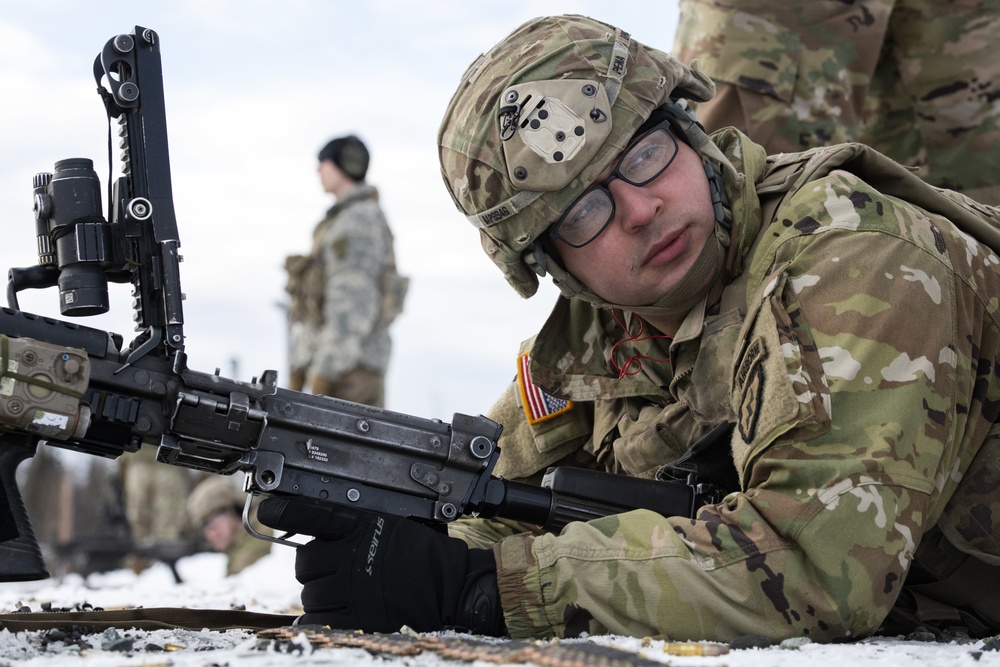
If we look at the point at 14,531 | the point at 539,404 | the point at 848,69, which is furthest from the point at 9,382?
the point at 848,69

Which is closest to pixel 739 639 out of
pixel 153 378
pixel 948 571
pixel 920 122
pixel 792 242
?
pixel 948 571

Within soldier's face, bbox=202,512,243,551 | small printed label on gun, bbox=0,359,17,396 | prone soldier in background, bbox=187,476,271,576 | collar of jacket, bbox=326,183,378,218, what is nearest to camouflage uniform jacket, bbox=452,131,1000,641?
small printed label on gun, bbox=0,359,17,396

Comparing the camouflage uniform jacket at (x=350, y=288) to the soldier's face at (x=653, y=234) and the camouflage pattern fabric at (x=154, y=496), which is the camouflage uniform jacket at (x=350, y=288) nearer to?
the soldier's face at (x=653, y=234)

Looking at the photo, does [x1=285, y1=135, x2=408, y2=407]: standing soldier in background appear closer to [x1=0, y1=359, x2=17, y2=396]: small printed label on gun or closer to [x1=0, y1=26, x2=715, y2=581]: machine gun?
[x1=0, y1=26, x2=715, y2=581]: machine gun

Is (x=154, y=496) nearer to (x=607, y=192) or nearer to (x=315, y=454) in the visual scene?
(x=315, y=454)

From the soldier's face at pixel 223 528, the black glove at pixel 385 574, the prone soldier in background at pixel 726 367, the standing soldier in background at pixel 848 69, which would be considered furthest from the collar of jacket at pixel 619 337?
the soldier's face at pixel 223 528

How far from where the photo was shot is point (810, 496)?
2.22m

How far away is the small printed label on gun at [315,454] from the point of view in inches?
105

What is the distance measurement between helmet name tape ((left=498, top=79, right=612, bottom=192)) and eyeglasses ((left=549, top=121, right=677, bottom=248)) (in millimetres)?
75

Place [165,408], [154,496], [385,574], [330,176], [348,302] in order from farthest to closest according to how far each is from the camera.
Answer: [154,496]
[330,176]
[348,302]
[165,408]
[385,574]

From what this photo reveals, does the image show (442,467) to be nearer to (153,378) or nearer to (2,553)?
(153,378)

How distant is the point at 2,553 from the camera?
2312mm

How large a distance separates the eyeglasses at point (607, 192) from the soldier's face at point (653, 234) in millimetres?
16

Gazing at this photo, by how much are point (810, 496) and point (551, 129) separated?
1.10 meters
